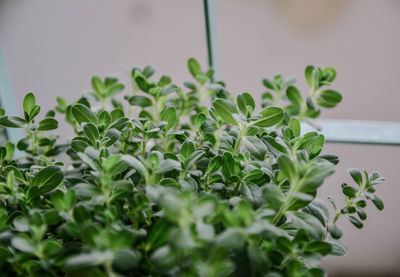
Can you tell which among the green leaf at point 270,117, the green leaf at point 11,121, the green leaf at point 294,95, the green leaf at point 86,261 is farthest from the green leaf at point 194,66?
the green leaf at point 86,261

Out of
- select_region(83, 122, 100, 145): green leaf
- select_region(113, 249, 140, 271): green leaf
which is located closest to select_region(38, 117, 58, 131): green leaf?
select_region(83, 122, 100, 145): green leaf

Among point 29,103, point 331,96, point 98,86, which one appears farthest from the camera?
point 98,86

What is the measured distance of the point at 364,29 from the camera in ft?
5.99

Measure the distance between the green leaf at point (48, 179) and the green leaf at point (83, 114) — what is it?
0.14 metres

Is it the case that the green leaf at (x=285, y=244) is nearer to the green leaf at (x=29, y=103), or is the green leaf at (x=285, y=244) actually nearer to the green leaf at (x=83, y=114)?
the green leaf at (x=83, y=114)

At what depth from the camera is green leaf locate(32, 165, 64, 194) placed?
741 millimetres

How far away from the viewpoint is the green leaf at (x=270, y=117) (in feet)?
2.56

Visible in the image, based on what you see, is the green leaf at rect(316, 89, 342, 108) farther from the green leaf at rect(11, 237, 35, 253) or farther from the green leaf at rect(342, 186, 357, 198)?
the green leaf at rect(11, 237, 35, 253)

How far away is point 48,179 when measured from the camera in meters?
0.75

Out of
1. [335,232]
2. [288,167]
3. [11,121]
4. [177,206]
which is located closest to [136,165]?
[177,206]

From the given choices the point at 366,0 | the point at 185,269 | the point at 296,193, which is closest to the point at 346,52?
the point at 366,0

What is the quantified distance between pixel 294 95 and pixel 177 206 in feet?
2.07

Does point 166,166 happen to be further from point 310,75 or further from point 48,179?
point 310,75

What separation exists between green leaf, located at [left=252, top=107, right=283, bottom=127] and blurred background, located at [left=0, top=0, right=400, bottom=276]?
39.0 inches
